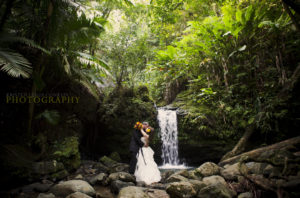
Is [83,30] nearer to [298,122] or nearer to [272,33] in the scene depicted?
[272,33]

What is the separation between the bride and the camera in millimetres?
4512

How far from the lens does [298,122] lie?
5133 mm

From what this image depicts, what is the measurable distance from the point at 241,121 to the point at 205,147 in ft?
5.84

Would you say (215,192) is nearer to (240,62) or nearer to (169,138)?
(169,138)

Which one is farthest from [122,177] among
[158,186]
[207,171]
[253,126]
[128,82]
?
[128,82]

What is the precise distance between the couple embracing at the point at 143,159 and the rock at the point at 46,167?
2.05 meters

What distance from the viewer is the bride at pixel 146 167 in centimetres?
451

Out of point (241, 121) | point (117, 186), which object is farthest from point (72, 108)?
point (241, 121)

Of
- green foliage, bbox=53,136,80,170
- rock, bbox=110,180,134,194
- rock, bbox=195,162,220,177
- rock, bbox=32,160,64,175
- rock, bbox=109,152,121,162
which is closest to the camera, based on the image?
rock, bbox=110,180,134,194

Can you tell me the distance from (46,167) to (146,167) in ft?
8.65
